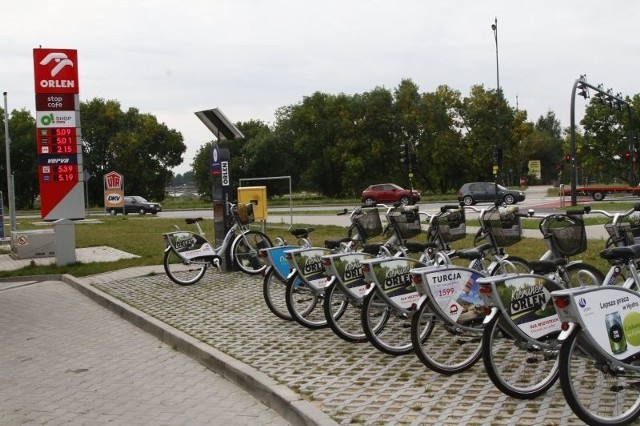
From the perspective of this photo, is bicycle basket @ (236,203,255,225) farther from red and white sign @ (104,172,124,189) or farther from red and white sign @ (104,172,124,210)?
red and white sign @ (104,172,124,210)

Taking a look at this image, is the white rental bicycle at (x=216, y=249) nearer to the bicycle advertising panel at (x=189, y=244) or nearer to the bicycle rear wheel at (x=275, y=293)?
the bicycle advertising panel at (x=189, y=244)

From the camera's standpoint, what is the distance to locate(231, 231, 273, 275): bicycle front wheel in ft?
40.1

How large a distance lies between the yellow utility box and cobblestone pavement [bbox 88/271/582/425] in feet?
16.1

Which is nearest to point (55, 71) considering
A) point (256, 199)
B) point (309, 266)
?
point (256, 199)

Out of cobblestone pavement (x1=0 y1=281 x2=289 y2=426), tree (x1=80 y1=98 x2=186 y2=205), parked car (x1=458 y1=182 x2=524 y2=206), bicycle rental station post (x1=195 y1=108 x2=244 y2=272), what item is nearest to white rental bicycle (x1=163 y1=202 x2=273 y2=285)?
bicycle rental station post (x1=195 y1=108 x2=244 y2=272)

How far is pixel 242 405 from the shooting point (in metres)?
5.47

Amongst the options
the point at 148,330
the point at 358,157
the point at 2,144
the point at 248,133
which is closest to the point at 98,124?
the point at 2,144

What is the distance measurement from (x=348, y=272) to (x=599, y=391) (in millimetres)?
2742

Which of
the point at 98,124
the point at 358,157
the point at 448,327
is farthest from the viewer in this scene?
the point at 98,124

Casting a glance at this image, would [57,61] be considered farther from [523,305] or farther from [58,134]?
[523,305]

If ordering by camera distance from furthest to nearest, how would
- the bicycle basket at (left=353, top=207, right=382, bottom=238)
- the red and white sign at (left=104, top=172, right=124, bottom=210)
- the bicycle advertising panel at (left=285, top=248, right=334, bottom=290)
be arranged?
the red and white sign at (left=104, top=172, right=124, bottom=210), the bicycle basket at (left=353, top=207, right=382, bottom=238), the bicycle advertising panel at (left=285, top=248, right=334, bottom=290)

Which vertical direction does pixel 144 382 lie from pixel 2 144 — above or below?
below

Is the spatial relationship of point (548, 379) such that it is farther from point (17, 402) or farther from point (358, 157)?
point (358, 157)

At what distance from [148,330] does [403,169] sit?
192 feet
